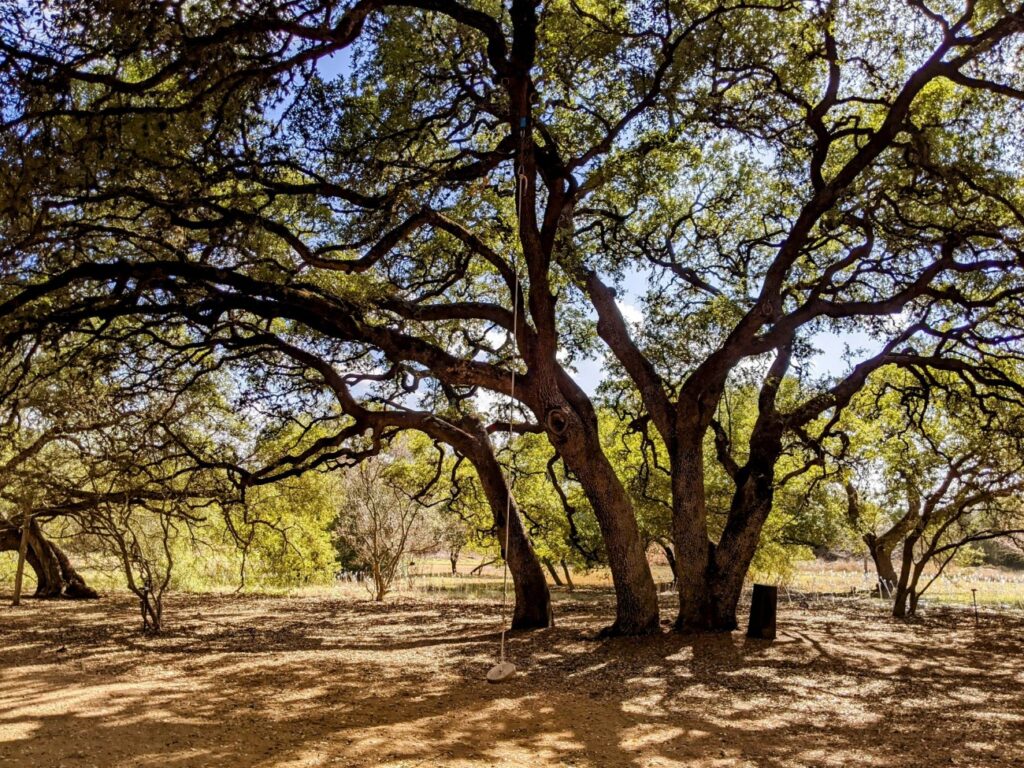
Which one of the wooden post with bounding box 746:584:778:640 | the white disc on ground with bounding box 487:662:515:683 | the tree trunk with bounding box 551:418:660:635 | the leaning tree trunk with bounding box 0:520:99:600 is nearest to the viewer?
the white disc on ground with bounding box 487:662:515:683

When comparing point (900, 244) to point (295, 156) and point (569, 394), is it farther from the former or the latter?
point (295, 156)

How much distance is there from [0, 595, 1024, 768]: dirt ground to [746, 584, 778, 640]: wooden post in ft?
0.65

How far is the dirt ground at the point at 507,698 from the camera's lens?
4348 mm

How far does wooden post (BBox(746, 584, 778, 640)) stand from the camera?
8.52 meters

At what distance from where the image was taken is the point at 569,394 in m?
9.04

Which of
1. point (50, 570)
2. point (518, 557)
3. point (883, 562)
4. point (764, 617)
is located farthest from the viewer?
point (883, 562)

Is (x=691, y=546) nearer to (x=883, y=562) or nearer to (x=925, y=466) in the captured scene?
(x=925, y=466)

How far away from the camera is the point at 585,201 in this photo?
419 inches

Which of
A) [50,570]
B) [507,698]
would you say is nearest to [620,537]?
[507,698]

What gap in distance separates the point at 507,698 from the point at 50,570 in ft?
46.9

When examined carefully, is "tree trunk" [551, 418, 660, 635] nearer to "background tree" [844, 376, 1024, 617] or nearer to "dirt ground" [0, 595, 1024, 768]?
"dirt ground" [0, 595, 1024, 768]

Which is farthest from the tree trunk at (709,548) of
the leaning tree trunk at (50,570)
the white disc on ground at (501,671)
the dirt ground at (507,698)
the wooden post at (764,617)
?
the leaning tree trunk at (50,570)

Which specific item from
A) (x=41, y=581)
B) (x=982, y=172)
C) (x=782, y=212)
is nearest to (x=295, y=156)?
(x=782, y=212)

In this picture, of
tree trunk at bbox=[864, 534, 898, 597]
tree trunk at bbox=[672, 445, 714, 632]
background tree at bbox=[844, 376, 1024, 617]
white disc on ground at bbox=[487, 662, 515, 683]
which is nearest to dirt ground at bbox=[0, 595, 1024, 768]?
white disc on ground at bbox=[487, 662, 515, 683]
